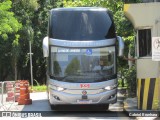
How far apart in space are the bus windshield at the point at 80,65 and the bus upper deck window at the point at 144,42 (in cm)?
137

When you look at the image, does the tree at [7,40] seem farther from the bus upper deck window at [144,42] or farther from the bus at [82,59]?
the bus upper deck window at [144,42]

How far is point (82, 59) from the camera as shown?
16047mm

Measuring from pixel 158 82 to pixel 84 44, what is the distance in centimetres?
314

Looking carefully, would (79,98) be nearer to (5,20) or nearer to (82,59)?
(82,59)

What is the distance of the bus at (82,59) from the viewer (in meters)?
15.7

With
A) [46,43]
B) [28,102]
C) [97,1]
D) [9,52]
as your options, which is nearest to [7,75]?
[9,52]

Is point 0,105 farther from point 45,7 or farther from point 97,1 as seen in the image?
point 45,7

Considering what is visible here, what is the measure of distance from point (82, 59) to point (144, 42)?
2.41 metres

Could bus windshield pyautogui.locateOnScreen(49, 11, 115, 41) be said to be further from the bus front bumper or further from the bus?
the bus front bumper

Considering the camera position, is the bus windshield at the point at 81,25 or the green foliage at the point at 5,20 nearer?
the bus windshield at the point at 81,25

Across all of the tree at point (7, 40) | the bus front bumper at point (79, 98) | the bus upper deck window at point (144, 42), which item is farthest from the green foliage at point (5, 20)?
the bus upper deck window at point (144, 42)

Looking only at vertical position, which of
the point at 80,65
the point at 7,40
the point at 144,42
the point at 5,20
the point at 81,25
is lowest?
the point at 7,40

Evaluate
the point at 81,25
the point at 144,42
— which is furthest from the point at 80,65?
the point at 144,42

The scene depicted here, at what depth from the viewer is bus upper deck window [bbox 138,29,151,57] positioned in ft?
50.1
